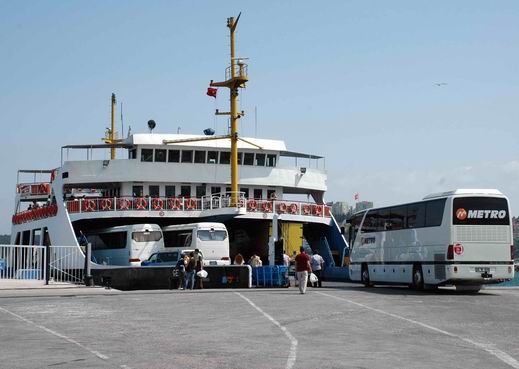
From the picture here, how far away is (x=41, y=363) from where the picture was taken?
9914mm

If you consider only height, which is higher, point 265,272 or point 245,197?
point 245,197

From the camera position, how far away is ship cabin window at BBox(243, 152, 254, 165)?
45.2m

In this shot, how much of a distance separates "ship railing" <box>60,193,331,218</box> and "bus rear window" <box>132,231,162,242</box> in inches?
46.4

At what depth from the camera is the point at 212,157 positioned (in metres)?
44.4

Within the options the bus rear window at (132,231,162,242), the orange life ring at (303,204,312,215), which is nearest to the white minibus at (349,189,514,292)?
the orange life ring at (303,204,312,215)

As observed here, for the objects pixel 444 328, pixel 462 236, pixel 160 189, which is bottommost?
pixel 444 328

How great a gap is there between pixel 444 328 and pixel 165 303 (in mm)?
8766

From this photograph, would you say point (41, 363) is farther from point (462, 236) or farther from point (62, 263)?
point (62, 263)

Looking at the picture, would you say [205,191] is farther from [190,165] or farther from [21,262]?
[21,262]

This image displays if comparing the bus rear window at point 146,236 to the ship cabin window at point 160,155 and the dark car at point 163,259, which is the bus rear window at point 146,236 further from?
the ship cabin window at point 160,155

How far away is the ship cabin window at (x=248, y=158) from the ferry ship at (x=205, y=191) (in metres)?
0.05

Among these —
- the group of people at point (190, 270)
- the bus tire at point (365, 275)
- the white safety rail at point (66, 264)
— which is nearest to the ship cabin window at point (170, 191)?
the white safety rail at point (66, 264)

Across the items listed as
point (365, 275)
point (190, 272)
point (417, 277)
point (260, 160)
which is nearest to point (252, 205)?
point (260, 160)

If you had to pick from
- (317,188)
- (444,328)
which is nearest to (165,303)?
(444,328)
